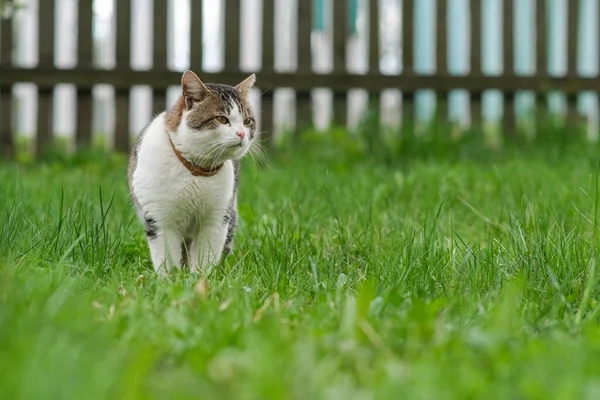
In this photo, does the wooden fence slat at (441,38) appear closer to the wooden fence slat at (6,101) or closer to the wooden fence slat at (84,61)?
the wooden fence slat at (84,61)

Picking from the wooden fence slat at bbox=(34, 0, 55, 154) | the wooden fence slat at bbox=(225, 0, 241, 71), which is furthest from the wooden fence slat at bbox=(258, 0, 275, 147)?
the wooden fence slat at bbox=(34, 0, 55, 154)

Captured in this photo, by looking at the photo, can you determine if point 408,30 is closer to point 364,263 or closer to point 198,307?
point 364,263

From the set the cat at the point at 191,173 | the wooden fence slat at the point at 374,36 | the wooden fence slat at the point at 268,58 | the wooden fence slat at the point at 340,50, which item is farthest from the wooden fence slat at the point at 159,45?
the cat at the point at 191,173

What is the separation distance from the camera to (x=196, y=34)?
6.22m

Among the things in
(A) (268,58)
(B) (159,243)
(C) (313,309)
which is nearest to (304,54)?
(A) (268,58)

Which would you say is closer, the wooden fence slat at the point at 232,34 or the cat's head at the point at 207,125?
the cat's head at the point at 207,125

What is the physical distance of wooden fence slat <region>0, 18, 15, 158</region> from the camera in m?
6.16

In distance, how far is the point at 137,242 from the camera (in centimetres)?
295

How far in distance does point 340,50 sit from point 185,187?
12.8 feet

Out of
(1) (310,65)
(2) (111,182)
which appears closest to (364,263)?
(2) (111,182)

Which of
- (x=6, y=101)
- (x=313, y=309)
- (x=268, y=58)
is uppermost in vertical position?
(x=268, y=58)

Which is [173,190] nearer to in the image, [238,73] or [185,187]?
[185,187]

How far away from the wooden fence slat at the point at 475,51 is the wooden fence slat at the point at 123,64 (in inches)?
110

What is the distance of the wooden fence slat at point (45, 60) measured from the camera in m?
6.13
